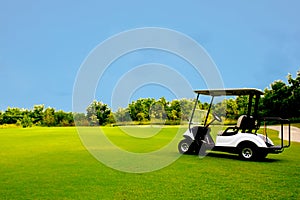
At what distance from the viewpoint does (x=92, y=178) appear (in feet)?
21.0

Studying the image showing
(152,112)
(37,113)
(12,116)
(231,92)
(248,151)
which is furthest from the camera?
(12,116)

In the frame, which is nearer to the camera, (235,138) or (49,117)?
(235,138)

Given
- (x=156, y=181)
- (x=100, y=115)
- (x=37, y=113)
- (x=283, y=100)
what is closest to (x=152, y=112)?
(x=100, y=115)

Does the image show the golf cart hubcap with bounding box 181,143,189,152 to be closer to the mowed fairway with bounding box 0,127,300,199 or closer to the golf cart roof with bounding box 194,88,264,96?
the mowed fairway with bounding box 0,127,300,199

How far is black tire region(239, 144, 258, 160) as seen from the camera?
884cm

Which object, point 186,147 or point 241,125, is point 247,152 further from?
point 186,147

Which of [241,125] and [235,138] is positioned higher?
[241,125]

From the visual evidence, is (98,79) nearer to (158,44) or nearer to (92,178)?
(158,44)

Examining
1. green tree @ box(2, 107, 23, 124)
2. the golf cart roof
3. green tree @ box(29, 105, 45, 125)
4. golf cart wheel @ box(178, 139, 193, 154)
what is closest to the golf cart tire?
the golf cart roof

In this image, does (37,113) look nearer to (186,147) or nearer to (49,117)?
(49,117)

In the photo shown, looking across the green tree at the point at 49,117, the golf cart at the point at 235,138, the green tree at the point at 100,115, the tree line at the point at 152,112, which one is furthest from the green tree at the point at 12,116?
the golf cart at the point at 235,138

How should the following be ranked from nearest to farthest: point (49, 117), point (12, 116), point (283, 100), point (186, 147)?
point (186, 147) < point (283, 100) < point (49, 117) < point (12, 116)

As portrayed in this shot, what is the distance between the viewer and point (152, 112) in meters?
39.7

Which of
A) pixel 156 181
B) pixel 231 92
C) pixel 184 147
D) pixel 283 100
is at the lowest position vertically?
pixel 156 181
